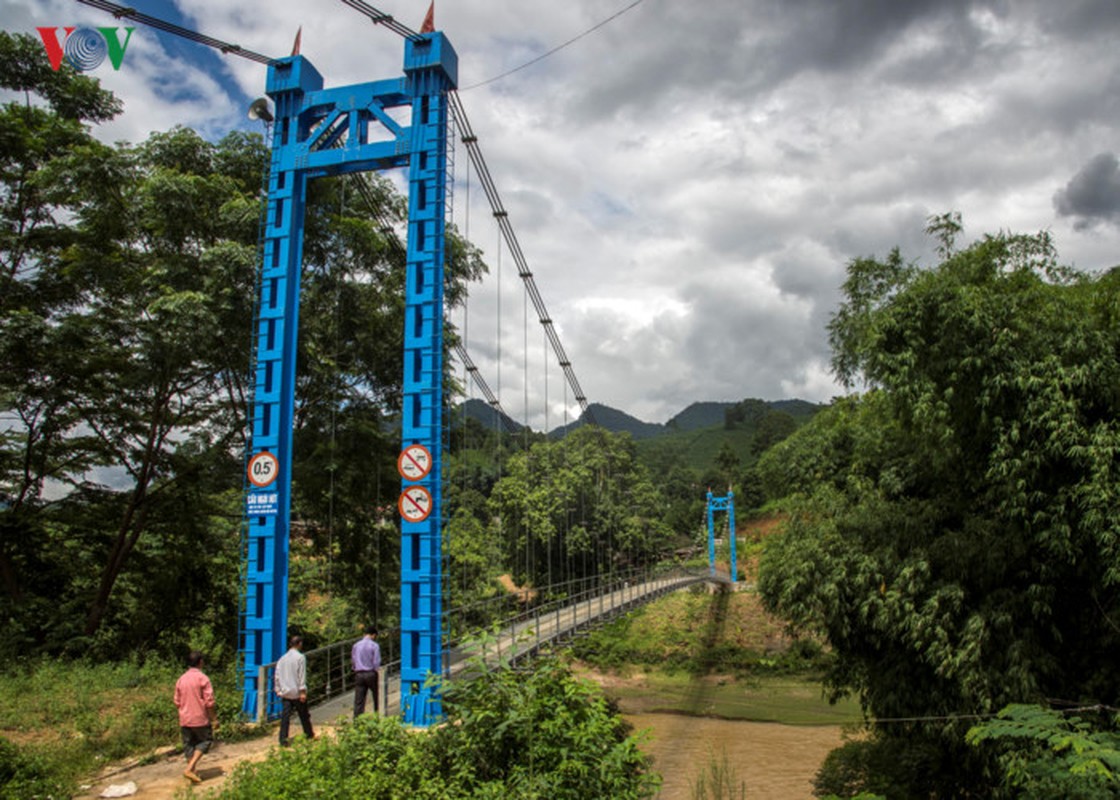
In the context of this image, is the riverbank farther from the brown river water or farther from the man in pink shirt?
the man in pink shirt

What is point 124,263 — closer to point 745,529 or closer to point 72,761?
point 72,761

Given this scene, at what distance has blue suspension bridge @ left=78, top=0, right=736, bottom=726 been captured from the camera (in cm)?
718

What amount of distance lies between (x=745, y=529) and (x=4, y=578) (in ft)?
145

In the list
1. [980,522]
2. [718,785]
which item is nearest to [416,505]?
[718,785]

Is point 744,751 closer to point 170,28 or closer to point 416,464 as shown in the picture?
point 416,464

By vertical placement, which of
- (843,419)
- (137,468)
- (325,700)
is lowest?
(325,700)

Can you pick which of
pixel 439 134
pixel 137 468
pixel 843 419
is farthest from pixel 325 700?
pixel 843 419

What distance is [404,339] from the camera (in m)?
8.07

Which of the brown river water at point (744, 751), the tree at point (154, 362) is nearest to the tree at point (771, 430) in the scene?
the brown river water at point (744, 751)

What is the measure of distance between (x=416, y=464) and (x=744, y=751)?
9402 mm

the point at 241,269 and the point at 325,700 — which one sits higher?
the point at 241,269

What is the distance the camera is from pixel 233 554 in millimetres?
11953

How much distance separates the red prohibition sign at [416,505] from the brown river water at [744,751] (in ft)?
15.1

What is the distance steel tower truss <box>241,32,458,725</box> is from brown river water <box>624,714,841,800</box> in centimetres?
431
